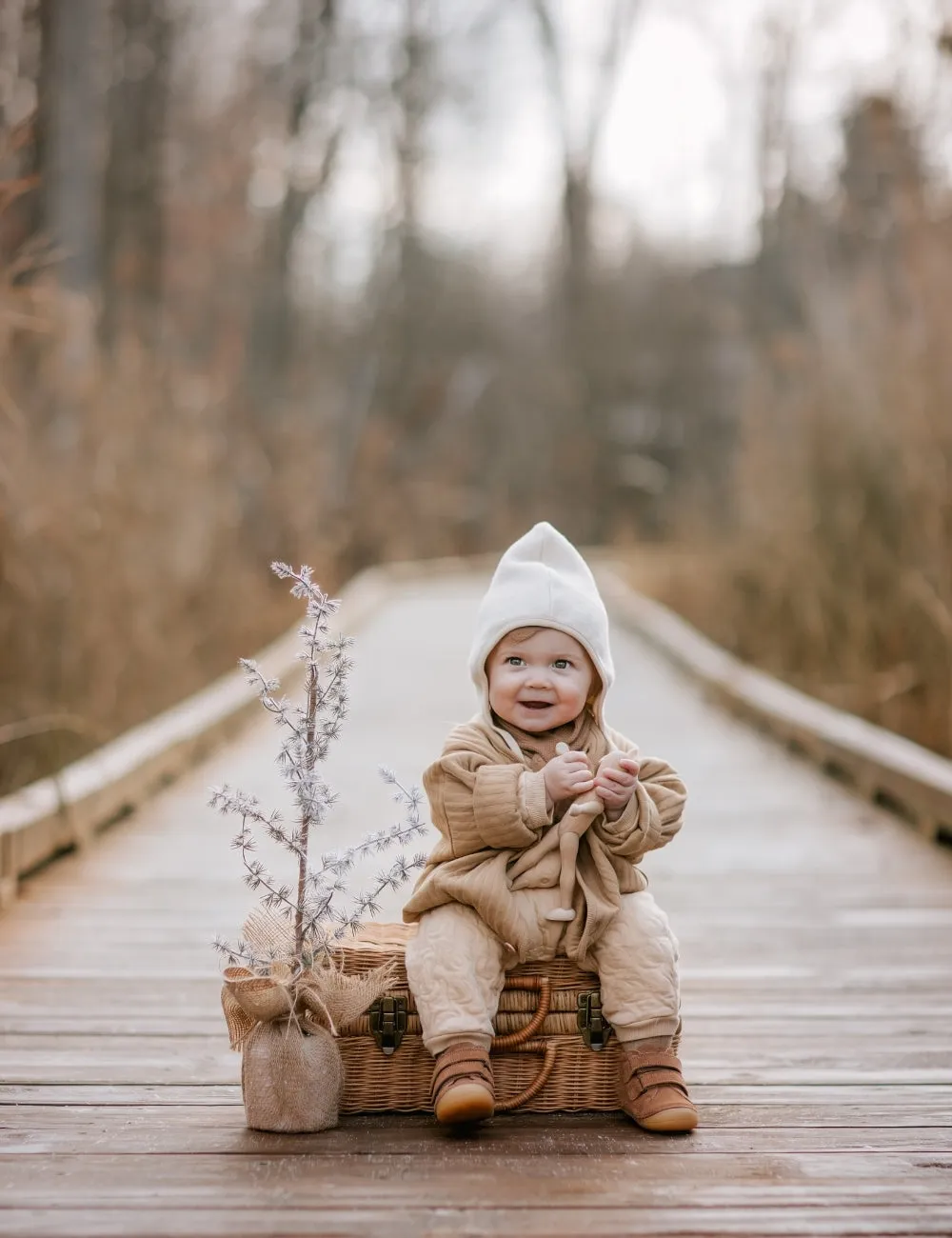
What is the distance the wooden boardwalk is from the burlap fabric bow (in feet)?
0.17

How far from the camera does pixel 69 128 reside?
11.5 m

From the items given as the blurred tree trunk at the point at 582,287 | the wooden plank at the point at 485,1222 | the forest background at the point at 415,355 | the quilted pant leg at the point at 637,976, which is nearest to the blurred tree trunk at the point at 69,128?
the forest background at the point at 415,355

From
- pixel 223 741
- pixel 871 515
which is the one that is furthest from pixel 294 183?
pixel 223 741

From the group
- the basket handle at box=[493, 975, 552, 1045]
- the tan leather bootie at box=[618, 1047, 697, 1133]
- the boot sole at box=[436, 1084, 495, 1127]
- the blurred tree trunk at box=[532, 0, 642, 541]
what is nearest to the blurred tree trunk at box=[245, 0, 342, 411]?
the blurred tree trunk at box=[532, 0, 642, 541]

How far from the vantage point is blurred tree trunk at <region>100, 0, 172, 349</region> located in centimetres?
1609

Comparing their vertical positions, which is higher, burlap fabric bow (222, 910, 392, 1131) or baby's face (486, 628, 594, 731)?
baby's face (486, 628, 594, 731)

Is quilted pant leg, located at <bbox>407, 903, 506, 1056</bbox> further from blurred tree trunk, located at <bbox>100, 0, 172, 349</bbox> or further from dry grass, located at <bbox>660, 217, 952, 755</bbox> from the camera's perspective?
blurred tree trunk, located at <bbox>100, 0, 172, 349</bbox>

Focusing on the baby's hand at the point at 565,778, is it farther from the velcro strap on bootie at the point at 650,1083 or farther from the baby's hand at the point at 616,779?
the velcro strap on bootie at the point at 650,1083

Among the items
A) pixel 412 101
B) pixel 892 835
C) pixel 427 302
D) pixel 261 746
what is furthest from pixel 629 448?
pixel 892 835

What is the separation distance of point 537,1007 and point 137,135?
14.7m

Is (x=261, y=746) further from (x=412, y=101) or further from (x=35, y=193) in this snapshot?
(x=412, y=101)

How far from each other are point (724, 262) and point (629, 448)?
478 centimetres

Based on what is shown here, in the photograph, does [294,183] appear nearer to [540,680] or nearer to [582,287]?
[582,287]

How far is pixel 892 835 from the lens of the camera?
6.27 metres
